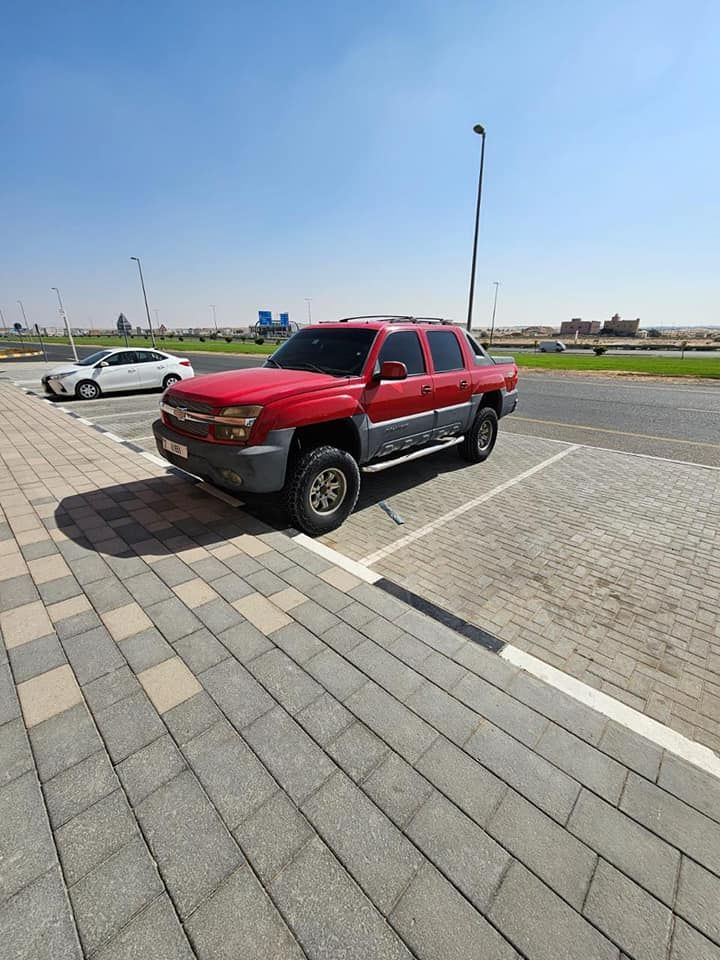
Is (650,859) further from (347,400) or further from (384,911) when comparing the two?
(347,400)

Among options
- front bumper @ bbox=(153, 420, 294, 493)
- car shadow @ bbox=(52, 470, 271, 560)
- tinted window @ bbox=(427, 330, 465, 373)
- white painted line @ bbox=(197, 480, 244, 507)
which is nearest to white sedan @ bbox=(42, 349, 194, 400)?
car shadow @ bbox=(52, 470, 271, 560)

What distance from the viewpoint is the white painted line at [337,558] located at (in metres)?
3.45

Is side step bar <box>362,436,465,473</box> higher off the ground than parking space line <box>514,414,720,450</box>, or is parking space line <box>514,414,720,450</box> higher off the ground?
side step bar <box>362,436,465,473</box>

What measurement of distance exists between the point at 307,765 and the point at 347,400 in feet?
10.1

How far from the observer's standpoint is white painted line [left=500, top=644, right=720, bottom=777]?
2059mm

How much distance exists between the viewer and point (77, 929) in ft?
4.56

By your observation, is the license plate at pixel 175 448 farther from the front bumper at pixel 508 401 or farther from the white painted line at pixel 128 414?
the white painted line at pixel 128 414

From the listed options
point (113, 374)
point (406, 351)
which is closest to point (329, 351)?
point (406, 351)

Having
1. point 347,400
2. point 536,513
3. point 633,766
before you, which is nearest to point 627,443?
point 536,513

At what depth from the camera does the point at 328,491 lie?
4332 millimetres

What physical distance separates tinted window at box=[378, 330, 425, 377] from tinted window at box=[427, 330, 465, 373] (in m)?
0.28

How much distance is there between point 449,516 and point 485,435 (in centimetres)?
256

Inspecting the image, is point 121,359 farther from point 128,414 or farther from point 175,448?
point 175,448

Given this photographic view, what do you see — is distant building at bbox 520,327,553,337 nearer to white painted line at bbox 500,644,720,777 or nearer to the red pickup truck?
the red pickup truck
